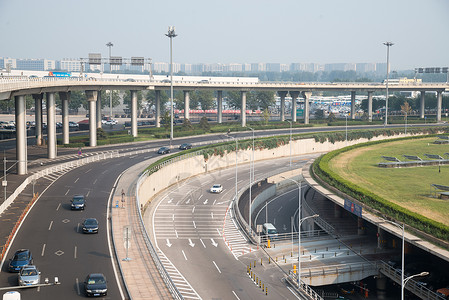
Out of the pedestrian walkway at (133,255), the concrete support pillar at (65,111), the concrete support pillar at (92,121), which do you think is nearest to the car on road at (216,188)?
the pedestrian walkway at (133,255)

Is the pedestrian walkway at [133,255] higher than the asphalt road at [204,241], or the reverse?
the pedestrian walkway at [133,255]

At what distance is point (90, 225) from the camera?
6144 centimetres

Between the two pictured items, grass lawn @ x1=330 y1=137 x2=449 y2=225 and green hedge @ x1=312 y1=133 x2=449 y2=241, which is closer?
green hedge @ x1=312 y1=133 x2=449 y2=241

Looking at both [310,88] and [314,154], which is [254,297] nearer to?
[314,154]

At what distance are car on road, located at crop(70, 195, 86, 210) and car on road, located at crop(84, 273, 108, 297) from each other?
2518 centimetres

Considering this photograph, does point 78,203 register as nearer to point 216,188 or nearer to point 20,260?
point 20,260

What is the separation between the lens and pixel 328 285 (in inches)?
2532

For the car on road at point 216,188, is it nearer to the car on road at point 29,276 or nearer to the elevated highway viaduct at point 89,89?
the elevated highway viaduct at point 89,89

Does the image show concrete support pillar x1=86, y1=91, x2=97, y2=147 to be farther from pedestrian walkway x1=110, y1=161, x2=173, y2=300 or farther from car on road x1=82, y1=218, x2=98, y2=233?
car on road x1=82, y1=218, x2=98, y2=233

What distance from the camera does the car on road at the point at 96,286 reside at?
43.8m

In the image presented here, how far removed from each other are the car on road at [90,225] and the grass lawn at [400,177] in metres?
34.7

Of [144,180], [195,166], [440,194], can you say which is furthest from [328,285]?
[195,166]

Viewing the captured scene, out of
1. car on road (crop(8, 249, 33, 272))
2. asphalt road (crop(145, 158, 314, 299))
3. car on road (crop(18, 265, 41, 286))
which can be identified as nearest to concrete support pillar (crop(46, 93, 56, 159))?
asphalt road (crop(145, 158, 314, 299))

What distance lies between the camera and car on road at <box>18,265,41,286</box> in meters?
45.6
